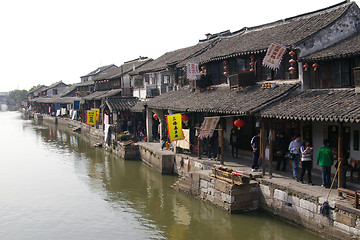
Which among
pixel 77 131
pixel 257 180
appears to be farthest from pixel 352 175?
pixel 77 131

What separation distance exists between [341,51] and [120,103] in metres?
23.3

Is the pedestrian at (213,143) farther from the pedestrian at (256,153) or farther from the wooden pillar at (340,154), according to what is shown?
the wooden pillar at (340,154)

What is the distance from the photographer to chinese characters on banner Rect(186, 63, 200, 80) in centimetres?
2327

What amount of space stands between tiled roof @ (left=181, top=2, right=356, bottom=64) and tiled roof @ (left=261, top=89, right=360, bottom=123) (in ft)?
9.73

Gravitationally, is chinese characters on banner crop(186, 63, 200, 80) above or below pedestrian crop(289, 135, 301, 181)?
above

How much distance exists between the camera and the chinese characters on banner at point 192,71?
76.3 ft

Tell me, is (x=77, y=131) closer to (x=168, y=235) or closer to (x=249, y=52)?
(x=249, y=52)

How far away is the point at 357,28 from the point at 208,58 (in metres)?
9.06

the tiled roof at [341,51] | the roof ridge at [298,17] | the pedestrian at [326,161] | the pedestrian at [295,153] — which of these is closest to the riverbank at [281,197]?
the pedestrian at [326,161]

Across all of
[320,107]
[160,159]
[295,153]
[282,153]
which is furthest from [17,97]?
[320,107]

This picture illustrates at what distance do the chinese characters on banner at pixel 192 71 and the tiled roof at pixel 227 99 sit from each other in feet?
3.82

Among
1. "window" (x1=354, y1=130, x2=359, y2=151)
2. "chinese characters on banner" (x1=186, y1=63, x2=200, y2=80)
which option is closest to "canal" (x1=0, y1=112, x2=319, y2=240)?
"window" (x1=354, y1=130, x2=359, y2=151)

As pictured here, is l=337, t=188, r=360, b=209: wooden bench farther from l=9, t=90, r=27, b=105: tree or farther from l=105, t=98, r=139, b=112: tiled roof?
l=9, t=90, r=27, b=105: tree

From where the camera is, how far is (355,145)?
1413cm
